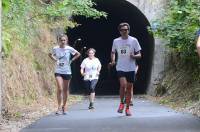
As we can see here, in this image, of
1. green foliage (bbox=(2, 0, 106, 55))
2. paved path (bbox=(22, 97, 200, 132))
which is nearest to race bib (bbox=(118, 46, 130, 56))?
paved path (bbox=(22, 97, 200, 132))

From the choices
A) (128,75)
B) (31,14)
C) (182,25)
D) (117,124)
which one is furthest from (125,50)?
(31,14)

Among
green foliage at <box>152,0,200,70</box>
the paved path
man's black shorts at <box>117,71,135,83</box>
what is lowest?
the paved path

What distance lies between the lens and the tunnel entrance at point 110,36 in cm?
2427

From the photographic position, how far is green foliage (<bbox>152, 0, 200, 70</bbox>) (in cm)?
1304

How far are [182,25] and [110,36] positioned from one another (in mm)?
20558

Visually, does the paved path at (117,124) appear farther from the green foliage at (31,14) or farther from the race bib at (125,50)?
the green foliage at (31,14)

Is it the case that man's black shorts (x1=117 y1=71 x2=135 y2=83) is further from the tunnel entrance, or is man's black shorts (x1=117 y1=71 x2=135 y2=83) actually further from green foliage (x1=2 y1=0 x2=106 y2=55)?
the tunnel entrance

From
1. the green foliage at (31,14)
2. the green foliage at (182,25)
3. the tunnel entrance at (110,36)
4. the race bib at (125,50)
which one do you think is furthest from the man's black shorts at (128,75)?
the tunnel entrance at (110,36)

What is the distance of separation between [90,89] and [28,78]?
184 centimetres

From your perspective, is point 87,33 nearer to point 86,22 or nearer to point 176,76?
point 86,22

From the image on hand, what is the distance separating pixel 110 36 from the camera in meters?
34.2

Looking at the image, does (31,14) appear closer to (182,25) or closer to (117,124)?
(182,25)

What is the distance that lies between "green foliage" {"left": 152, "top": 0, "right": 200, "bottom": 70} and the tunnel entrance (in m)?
7.46

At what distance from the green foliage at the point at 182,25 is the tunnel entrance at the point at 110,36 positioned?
7456mm
